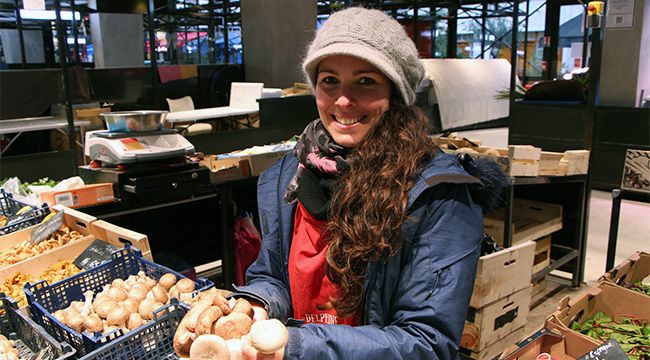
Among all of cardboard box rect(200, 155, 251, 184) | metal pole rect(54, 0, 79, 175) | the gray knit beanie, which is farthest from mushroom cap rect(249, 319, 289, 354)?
metal pole rect(54, 0, 79, 175)

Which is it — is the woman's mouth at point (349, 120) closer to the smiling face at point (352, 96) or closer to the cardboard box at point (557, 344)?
the smiling face at point (352, 96)

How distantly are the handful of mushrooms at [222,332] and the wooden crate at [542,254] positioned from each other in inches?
114

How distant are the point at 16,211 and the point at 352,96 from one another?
2.19 m

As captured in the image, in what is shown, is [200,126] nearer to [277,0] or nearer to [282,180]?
[277,0]

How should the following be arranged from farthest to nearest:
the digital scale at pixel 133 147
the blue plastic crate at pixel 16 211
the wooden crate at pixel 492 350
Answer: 1. the wooden crate at pixel 492 350
2. the digital scale at pixel 133 147
3. the blue plastic crate at pixel 16 211

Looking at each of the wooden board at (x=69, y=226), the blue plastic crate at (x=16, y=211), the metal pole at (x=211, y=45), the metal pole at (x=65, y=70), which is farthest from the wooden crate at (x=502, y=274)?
the metal pole at (x=211, y=45)

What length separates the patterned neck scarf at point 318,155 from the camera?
128 cm

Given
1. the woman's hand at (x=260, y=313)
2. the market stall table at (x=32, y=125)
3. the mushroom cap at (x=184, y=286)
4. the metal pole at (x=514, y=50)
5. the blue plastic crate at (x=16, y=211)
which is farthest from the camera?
the metal pole at (x=514, y=50)

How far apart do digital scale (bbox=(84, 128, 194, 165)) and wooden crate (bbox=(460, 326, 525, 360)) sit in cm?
185

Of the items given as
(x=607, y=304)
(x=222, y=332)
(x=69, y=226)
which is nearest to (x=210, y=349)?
(x=222, y=332)

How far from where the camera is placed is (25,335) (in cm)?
Answer: 158

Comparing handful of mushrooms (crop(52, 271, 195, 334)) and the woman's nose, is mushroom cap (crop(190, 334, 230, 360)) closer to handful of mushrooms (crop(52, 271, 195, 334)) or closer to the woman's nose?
the woman's nose

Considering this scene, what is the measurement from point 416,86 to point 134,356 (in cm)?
101

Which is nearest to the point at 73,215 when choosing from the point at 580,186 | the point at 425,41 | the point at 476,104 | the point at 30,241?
the point at 30,241
